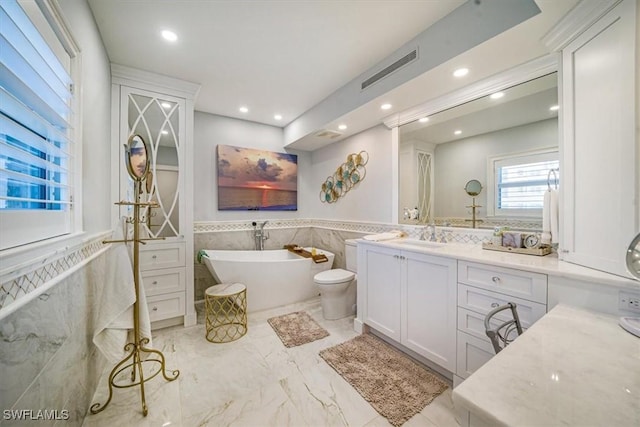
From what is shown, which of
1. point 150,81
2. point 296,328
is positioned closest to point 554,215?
point 296,328

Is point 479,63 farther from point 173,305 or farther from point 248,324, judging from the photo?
point 173,305

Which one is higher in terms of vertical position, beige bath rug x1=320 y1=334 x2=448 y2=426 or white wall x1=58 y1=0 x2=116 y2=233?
white wall x1=58 y1=0 x2=116 y2=233

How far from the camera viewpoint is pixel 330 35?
74.7 inches

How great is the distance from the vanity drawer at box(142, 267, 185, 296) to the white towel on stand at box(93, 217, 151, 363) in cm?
93

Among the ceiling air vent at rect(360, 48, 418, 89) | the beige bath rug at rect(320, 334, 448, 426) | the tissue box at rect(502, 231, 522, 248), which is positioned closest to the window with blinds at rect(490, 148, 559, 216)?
the tissue box at rect(502, 231, 522, 248)

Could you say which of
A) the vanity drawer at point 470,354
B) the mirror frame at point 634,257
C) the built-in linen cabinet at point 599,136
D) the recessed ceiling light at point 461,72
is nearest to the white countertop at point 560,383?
the mirror frame at point 634,257

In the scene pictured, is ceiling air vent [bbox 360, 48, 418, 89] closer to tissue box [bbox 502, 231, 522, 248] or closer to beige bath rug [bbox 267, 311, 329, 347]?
tissue box [bbox 502, 231, 522, 248]

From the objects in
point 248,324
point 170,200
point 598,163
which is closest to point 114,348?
point 248,324

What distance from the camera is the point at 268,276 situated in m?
2.89

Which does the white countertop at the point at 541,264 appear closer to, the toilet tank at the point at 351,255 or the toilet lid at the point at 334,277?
the toilet lid at the point at 334,277

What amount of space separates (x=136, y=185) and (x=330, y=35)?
1.82 m

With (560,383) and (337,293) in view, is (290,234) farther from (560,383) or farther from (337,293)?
(560,383)

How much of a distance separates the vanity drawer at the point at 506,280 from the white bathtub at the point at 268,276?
1.89 meters

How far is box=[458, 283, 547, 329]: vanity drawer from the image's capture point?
1330 mm
